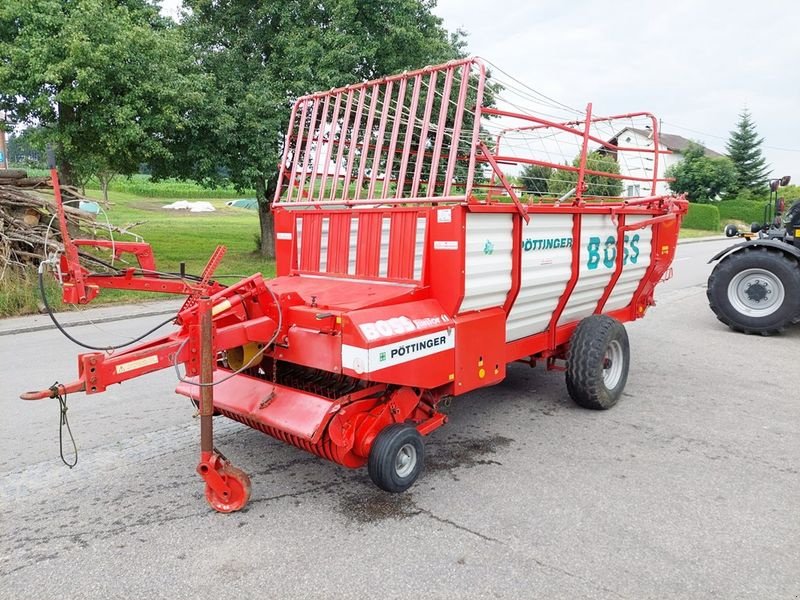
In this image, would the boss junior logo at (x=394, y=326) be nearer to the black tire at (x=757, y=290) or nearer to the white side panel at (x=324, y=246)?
the white side panel at (x=324, y=246)

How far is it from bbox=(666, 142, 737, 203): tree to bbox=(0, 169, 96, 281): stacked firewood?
127ft

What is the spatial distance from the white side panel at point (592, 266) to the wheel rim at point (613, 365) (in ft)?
1.25

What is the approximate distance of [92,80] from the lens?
11031 millimetres

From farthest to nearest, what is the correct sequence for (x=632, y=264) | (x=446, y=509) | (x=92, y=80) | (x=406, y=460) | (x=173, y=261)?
1. (x=173, y=261)
2. (x=92, y=80)
3. (x=632, y=264)
4. (x=406, y=460)
5. (x=446, y=509)

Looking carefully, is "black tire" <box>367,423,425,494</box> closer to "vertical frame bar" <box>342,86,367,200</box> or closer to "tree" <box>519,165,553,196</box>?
"vertical frame bar" <box>342,86,367,200</box>

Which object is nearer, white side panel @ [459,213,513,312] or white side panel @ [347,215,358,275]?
white side panel @ [459,213,513,312]

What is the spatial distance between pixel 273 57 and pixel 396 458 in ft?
44.3

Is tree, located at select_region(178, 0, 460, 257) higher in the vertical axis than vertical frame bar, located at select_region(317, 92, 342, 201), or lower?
higher

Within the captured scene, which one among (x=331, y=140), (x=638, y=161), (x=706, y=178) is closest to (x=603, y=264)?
(x=638, y=161)

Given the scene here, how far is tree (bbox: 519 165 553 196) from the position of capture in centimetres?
533

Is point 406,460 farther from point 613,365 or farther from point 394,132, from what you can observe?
point 613,365

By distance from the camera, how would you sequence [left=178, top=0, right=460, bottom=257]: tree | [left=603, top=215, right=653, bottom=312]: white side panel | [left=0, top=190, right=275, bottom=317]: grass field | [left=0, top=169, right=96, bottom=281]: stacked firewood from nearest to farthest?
[left=603, top=215, right=653, bottom=312]: white side panel → [left=0, top=190, right=275, bottom=317]: grass field → [left=0, top=169, right=96, bottom=281]: stacked firewood → [left=178, top=0, right=460, bottom=257]: tree

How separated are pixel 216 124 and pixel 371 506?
38.8 ft

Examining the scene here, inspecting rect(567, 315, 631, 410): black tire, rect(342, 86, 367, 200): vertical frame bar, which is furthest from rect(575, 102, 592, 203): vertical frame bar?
rect(342, 86, 367, 200): vertical frame bar
